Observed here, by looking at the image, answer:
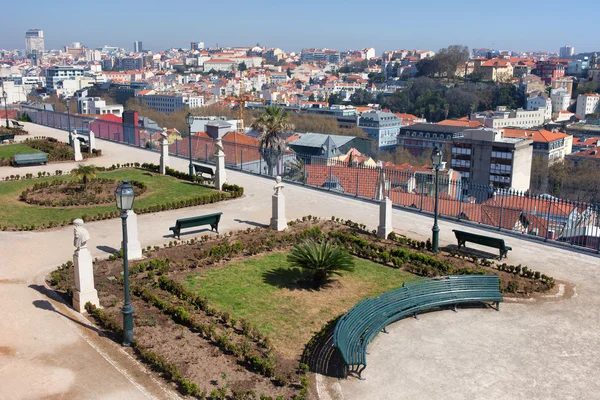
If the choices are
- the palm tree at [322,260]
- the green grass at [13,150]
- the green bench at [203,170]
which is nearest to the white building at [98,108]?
the green grass at [13,150]

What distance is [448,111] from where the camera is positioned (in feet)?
375

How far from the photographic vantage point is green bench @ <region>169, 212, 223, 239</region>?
46.0 ft

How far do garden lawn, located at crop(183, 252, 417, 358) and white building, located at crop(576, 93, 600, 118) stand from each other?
123 meters

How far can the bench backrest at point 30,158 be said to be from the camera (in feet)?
76.5

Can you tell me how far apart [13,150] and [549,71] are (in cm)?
15216

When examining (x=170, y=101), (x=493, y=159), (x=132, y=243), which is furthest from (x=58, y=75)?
(x=132, y=243)

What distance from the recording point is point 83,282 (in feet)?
32.7

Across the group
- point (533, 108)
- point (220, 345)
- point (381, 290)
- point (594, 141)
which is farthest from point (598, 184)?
point (533, 108)

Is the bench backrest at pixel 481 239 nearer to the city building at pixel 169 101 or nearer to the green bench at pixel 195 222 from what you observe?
the green bench at pixel 195 222

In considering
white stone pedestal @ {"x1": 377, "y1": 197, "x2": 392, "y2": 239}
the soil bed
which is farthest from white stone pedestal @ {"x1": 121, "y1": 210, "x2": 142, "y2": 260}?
white stone pedestal @ {"x1": 377, "y1": 197, "x2": 392, "y2": 239}

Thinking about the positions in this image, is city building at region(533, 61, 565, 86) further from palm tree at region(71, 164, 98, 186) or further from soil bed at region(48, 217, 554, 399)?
soil bed at region(48, 217, 554, 399)

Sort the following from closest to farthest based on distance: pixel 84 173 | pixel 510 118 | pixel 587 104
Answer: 1. pixel 84 173
2. pixel 510 118
3. pixel 587 104

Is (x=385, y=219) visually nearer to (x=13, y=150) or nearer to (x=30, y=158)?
(x=30, y=158)

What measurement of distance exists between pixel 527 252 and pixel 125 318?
9.38 meters
